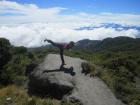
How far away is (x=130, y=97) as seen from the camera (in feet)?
46.2

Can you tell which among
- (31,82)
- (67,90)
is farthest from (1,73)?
(67,90)

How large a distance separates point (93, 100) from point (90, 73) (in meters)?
3.12

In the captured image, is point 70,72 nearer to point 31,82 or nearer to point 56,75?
point 56,75

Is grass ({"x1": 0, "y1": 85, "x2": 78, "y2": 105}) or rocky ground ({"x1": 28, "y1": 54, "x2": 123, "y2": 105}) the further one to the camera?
rocky ground ({"x1": 28, "y1": 54, "x2": 123, "y2": 105})

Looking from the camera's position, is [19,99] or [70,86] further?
[70,86]

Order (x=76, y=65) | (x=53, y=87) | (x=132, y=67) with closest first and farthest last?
(x=53, y=87), (x=76, y=65), (x=132, y=67)

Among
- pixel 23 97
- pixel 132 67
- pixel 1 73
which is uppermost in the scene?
pixel 23 97

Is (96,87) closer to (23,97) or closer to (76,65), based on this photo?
(76,65)

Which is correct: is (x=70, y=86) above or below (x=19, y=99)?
above

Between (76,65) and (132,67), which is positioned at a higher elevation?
(76,65)

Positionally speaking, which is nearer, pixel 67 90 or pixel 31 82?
pixel 67 90

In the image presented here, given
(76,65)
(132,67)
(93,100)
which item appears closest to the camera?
(93,100)

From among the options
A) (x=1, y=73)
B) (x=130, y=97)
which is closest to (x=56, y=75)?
(x=130, y=97)

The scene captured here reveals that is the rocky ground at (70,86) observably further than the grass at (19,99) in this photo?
Yes
